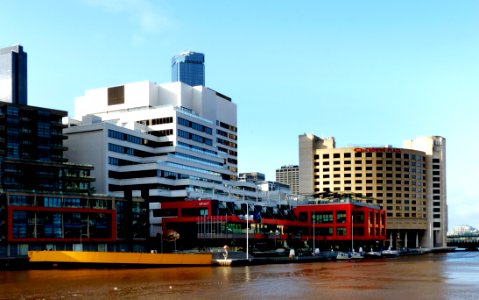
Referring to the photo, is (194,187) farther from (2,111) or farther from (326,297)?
(326,297)

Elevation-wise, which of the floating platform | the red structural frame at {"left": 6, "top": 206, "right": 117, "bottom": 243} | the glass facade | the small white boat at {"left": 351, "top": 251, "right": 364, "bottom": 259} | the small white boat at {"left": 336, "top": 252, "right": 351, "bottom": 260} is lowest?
the small white boat at {"left": 351, "top": 251, "right": 364, "bottom": 259}

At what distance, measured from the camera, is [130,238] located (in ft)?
518

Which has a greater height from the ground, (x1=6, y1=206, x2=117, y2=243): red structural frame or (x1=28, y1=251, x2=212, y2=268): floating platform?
(x1=6, y1=206, x2=117, y2=243): red structural frame

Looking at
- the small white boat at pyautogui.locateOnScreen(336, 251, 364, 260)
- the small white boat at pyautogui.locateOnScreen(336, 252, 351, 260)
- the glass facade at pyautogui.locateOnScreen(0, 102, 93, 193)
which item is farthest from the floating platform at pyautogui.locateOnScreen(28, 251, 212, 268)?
the small white boat at pyautogui.locateOnScreen(336, 251, 364, 260)

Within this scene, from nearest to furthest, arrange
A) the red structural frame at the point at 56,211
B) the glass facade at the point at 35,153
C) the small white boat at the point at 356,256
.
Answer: the red structural frame at the point at 56,211 < the glass facade at the point at 35,153 < the small white boat at the point at 356,256

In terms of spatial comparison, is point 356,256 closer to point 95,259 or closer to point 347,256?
point 347,256

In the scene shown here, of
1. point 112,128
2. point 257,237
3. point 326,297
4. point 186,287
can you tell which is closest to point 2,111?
point 112,128

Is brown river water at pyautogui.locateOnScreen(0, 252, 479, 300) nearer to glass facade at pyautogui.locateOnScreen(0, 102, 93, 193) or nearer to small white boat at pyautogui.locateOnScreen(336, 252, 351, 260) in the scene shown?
glass facade at pyautogui.locateOnScreen(0, 102, 93, 193)

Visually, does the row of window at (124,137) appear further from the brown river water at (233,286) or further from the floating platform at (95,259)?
the brown river water at (233,286)

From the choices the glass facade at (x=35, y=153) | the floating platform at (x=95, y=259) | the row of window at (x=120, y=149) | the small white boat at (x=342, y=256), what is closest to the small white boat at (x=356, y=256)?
the small white boat at (x=342, y=256)

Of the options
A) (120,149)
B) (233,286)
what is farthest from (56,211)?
(233,286)

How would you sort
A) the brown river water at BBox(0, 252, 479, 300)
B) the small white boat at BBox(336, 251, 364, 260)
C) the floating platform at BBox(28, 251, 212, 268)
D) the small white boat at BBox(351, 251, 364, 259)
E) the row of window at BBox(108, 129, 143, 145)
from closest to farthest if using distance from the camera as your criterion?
the brown river water at BBox(0, 252, 479, 300) < the floating platform at BBox(28, 251, 212, 268) < the small white boat at BBox(336, 251, 364, 260) < the small white boat at BBox(351, 251, 364, 259) < the row of window at BBox(108, 129, 143, 145)

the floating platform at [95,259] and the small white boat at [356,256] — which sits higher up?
the floating platform at [95,259]

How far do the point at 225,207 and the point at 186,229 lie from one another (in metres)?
12.9
